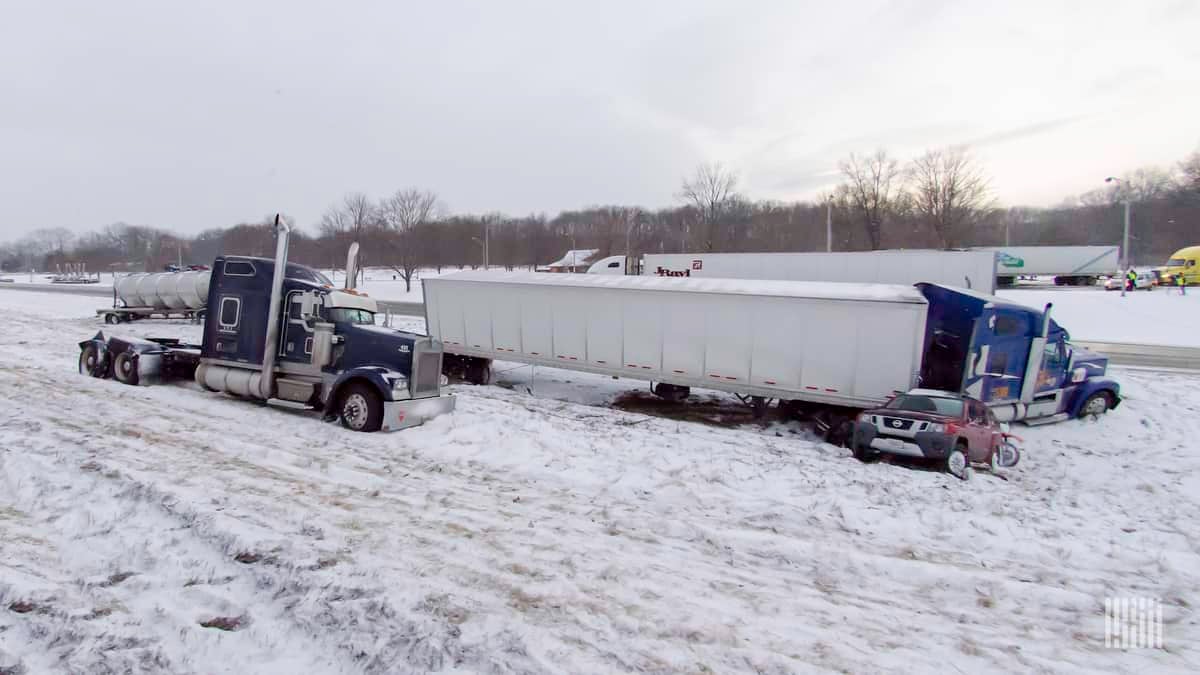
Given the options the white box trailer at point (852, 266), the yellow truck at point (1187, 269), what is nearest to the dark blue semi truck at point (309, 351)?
the white box trailer at point (852, 266)

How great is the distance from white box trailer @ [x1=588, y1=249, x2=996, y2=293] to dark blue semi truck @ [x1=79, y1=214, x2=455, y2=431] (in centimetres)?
2278

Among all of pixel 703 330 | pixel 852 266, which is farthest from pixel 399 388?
pixel 852 266

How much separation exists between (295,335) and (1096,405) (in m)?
17.5

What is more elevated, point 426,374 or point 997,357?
point 997,357

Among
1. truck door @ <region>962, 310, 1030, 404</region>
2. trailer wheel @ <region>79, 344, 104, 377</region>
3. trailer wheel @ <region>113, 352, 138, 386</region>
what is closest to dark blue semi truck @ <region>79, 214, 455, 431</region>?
trailer wheel @ <region>113, 352, 138, 386</region>

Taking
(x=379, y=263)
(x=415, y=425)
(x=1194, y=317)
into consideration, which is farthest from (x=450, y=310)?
(x=379, y=263)

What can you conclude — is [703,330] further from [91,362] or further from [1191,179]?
[1191,179]

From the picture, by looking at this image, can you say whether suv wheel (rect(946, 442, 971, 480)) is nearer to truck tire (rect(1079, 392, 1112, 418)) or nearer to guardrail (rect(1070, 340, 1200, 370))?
truck tire (rect(1079, 392, 1112, 418))

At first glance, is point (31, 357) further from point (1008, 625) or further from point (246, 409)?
point (1008, 625)

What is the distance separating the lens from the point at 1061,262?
53.4 meters

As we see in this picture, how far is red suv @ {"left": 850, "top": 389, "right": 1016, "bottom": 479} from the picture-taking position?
9664 millimetres

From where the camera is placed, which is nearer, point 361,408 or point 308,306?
point 361,408

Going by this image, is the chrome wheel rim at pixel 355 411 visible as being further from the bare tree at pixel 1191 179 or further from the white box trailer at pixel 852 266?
the bare tree at pixel 1191 179

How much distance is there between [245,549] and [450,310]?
483 inches
